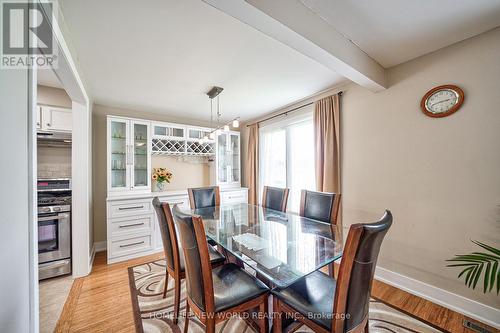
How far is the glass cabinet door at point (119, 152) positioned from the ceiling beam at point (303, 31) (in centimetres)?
284

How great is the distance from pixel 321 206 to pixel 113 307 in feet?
7.63

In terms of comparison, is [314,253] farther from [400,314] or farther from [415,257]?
[415,257]

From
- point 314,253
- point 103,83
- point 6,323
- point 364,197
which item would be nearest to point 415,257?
point 364,197

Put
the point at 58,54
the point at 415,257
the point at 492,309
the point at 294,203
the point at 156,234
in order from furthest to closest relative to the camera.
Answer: the point at 294,203, the point at 156,234, the point at 415,257, the point at 492,309, the point at 58,54

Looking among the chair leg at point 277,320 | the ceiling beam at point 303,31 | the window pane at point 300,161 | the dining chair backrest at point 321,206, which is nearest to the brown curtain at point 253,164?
the window pane at point 300,161

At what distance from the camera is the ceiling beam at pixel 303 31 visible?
115 centimetres

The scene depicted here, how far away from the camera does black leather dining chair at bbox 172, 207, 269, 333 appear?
1156 mm

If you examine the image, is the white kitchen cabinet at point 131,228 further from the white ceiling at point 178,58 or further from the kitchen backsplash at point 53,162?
the white ceiling at point 178,58

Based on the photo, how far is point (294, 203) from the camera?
3412 millimetres

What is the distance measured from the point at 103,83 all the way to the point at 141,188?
65.0 inches

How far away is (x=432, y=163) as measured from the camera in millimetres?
1929

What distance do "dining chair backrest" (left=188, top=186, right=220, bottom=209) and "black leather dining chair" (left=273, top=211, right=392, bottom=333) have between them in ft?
6.14

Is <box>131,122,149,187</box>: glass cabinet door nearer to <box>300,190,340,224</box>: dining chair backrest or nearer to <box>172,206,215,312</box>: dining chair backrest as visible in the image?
<box>172,206,215,312</box>: dining chair backrest

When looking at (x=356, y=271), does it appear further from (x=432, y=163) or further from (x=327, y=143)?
(x=327, y=143)
